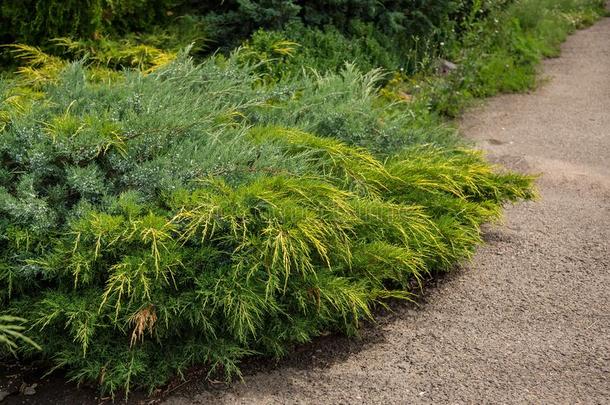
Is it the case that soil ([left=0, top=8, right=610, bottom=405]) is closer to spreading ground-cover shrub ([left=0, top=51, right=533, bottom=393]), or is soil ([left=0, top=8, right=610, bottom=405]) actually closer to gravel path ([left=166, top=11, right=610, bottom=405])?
gravel path ([left=166, top=11, right=610, bottom=405])

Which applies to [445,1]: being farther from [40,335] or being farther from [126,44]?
[40,335]

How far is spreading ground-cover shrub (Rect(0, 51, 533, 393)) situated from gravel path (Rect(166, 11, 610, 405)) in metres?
0.14

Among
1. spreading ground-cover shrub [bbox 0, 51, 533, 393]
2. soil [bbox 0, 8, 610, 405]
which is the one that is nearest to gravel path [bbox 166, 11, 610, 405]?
soil [bbox 0, 8, 610, 405]

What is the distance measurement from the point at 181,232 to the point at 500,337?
152cm

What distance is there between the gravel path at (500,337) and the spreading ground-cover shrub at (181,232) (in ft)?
0.45

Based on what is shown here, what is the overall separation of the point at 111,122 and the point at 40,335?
0.97 meters

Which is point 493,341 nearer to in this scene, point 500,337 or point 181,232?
point 500,337

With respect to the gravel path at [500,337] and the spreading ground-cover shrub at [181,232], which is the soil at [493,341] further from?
the spreading ground-cover shrub at [181,232]

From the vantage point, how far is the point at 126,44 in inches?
225

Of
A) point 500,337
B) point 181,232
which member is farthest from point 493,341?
point 181,232

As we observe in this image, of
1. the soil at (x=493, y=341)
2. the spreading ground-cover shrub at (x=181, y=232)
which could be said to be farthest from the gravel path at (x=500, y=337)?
the spreading ground-cover shrub at (x=181, y=232)

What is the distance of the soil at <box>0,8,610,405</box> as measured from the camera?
Answer: 321 cm

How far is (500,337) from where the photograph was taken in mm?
3607

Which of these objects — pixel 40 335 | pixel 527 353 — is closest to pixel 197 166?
pixel 40 335
